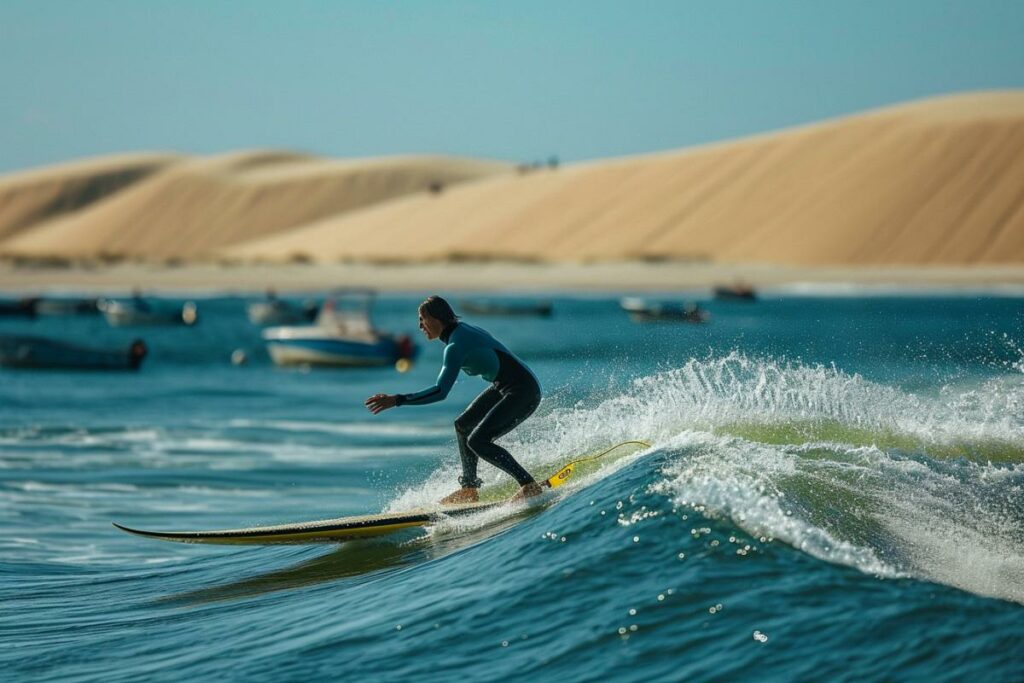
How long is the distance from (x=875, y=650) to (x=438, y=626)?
2.84 metres

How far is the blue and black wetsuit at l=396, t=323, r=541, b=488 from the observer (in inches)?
442

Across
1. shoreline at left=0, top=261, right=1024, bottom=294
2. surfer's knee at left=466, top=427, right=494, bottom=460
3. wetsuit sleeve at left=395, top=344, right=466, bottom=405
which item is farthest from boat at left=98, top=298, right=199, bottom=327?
wetsuit sleeve at left=395, top=344, right=466, bottom=405

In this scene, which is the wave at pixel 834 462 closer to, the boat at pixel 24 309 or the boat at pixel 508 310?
the boat at pixel 508 310

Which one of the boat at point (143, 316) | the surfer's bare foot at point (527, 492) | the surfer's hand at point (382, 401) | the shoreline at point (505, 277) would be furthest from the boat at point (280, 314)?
the surfer's hand at point (382, 401)

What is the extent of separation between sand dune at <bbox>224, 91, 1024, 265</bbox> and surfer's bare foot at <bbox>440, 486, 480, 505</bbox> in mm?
98053

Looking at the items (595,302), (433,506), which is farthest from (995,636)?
(595,302)

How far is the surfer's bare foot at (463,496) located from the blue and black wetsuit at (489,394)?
32 centimetres

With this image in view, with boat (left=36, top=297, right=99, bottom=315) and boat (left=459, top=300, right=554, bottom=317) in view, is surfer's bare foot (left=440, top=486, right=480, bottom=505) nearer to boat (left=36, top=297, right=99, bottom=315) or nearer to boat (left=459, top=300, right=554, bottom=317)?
boat (left=459, top=300, right=554, bottom=317)

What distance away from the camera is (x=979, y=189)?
374 ft

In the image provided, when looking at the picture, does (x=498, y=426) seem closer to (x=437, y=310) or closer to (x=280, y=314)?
(x=437, y=310)

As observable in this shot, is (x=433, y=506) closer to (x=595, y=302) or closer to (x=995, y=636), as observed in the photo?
(x=995, y=636)

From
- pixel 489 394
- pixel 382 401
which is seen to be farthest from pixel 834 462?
pixel 382 401

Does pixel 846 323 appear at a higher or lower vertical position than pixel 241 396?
lower

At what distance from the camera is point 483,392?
37.2ft
